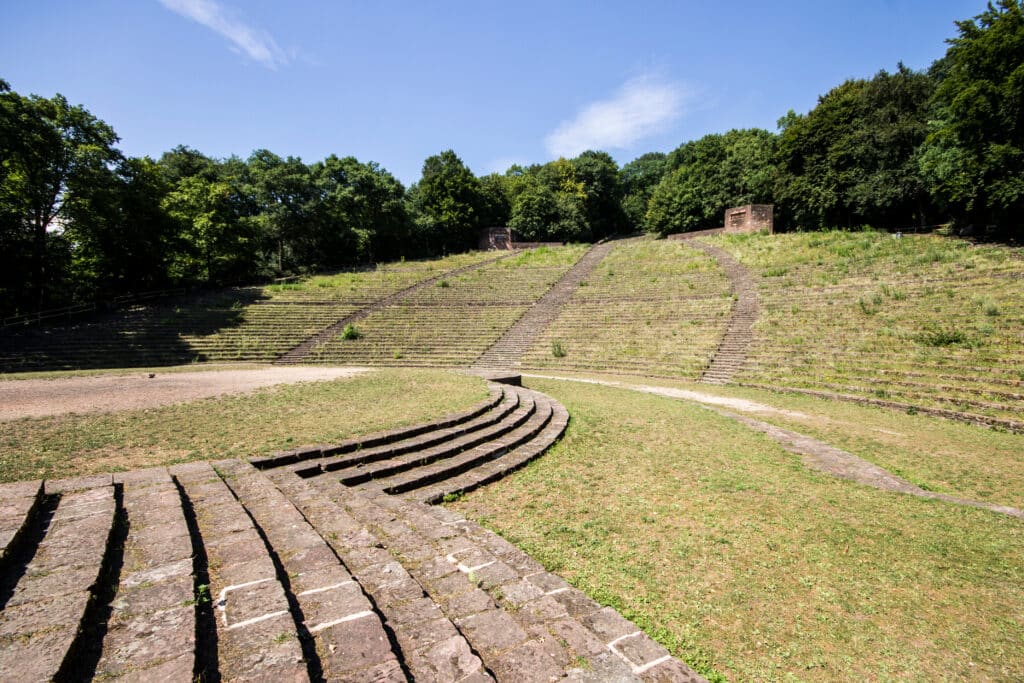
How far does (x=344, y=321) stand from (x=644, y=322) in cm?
1807

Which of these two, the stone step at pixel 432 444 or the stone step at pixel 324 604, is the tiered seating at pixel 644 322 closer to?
the stone step at pixel 432 444

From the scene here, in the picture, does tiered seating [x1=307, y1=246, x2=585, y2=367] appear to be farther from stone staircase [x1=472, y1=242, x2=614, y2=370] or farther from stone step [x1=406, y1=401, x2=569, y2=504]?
stone step [x1=406, y1=401, x2=569, y2=504]

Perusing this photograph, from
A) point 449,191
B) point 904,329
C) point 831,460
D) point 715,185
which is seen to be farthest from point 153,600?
point 715,185

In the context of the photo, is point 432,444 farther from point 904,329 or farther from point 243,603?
point 904,329

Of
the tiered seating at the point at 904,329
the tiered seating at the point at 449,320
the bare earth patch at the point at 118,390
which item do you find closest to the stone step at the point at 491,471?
the bare earth patch at the point at 118,390

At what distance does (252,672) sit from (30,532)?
2628mm

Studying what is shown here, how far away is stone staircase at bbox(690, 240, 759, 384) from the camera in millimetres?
16094

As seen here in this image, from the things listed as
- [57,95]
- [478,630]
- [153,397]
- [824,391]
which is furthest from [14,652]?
[57,95]

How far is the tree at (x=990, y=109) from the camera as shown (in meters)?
17.0

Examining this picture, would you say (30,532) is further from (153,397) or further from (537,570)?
(153,397)

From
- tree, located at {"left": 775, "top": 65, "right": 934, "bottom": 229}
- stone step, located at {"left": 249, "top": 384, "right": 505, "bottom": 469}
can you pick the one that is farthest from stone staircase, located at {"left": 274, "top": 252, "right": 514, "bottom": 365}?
tree, located at {"left": 775, "top": 65, "right": 934, "bottom": 229}

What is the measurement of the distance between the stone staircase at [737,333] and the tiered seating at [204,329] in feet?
68.4

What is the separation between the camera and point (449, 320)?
25781mm

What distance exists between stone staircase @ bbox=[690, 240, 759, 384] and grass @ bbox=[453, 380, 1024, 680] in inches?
396
